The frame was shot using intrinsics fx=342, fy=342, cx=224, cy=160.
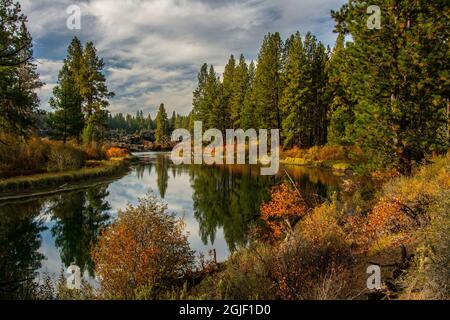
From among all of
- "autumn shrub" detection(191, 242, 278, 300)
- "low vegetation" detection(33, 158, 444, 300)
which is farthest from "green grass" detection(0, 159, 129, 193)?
"autumn shrub" detection(191, 242, 278, 300)

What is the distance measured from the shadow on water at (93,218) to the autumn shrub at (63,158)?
5025mm

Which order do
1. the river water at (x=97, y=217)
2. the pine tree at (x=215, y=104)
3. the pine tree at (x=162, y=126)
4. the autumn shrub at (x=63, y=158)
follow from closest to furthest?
the river water at (x=97, y=217) < the autumn shrub at (x=63, y=158) < the pine tree at (x=215, y=104) < the pine tree at (x=162, y=126)

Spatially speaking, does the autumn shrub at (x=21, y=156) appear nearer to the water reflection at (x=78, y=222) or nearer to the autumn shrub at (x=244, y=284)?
the water reflection at (x=78, y=222)

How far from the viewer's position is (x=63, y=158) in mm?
30672

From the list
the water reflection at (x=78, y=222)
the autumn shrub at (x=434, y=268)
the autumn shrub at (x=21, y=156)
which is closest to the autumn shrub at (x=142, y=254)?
the water reflection at (x=78, y=222)

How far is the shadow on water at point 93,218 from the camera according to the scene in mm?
11672

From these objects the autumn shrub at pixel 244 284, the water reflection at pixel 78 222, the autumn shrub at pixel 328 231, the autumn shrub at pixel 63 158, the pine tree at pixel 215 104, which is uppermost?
the pine tree at pixel 215 104

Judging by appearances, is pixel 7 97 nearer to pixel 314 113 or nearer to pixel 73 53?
pixel 73 53

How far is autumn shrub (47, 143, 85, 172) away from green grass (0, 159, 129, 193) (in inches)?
35.3

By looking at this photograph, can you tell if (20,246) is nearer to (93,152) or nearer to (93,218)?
(93,218)

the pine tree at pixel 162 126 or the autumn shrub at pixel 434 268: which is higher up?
the pine tree at pixel 162 126

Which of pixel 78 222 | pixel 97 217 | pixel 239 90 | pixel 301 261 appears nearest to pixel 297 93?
pixel 239 90

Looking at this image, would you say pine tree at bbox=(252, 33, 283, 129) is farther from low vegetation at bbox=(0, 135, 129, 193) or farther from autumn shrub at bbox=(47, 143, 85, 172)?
autumn shrub at bbox=(47, 143, 85, 172)
